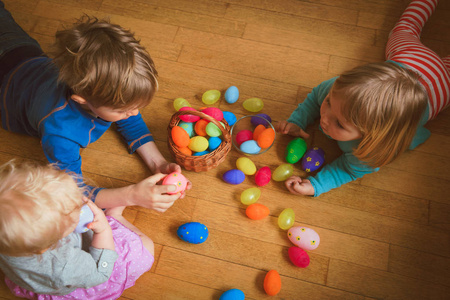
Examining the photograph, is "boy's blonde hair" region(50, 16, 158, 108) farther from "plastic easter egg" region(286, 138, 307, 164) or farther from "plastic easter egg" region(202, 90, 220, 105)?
"plastic easter egg" region(286, 138, 307, 164)

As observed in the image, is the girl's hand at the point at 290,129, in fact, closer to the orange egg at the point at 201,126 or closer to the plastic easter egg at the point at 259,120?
the plastic easter egg at the point at 259,120

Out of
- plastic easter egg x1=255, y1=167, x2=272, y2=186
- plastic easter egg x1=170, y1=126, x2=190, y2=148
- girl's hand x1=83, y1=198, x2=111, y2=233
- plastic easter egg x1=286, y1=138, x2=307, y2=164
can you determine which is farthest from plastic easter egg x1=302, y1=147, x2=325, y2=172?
girl's hand x1=83, y1=198, x2=111, y2=233

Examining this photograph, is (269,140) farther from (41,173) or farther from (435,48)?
(435,48)

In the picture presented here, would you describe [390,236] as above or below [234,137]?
below

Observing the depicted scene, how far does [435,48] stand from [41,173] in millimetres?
1720

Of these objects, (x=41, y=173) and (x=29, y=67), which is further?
(x=29, y=67)

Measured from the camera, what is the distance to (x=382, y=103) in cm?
102

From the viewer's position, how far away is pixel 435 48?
5.31 feet

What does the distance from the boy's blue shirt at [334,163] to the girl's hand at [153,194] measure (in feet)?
1.76

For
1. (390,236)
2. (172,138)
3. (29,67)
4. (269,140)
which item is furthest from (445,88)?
(29,67)

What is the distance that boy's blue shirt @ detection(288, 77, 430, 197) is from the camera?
1.24 metres

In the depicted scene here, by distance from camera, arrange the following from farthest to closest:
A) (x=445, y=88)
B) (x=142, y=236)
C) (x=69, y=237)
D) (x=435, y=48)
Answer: (x=435, y=48) < (x=445, y=88) < (x=142, y=236) < (x=69, y=237)

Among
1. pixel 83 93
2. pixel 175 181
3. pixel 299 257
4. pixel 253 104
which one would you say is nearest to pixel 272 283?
pixel 299 257

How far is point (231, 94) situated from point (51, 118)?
70 cm
